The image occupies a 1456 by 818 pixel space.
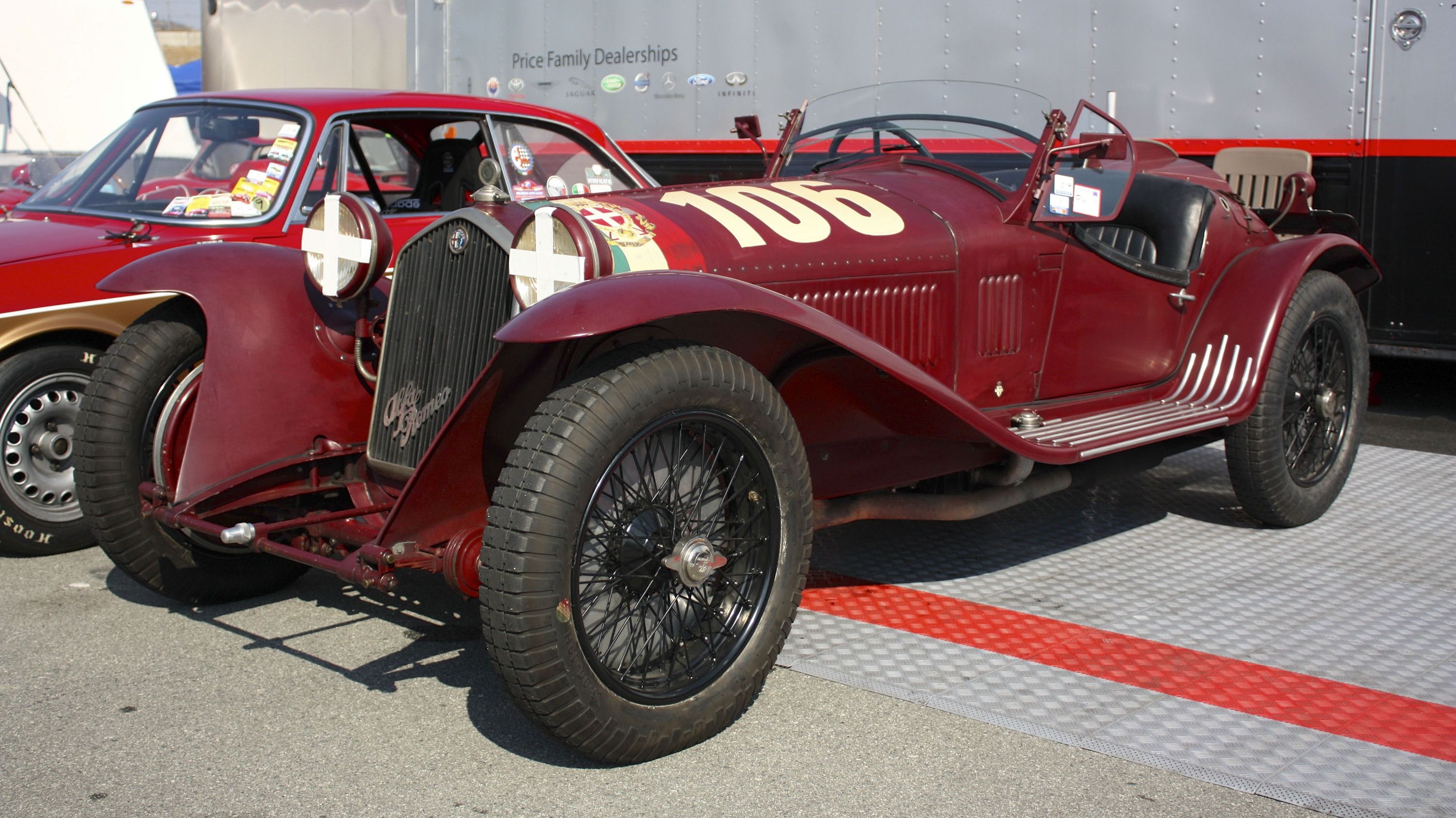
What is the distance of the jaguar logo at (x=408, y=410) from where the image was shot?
3.31m

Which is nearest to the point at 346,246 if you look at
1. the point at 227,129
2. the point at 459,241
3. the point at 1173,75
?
the point at 459,241

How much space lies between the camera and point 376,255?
3.57 meters

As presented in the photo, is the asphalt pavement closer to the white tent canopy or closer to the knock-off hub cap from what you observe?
the knock-off hub cap

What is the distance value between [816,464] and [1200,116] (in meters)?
4.84

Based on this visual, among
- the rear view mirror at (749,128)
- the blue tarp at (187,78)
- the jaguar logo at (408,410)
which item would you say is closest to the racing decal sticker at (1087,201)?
the rear view mirror at (749,128)

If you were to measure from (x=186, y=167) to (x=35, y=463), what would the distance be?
5.19ft

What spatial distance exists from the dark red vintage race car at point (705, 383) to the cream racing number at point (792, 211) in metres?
0.02

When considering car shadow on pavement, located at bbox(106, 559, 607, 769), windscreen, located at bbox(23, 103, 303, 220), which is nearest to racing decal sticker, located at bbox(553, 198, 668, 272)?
car shadow on pavement, located at bbox(106, 559, 607, 769)

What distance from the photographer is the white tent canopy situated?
1128 centimetres

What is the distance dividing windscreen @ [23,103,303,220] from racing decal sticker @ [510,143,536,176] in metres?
1.04

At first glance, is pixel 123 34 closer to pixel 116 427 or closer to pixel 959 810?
pixel 116 427

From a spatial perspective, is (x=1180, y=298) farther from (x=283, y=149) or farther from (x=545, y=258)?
(x=283, y=149)

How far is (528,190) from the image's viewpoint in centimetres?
586

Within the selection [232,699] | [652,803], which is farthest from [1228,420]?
[232,699]
